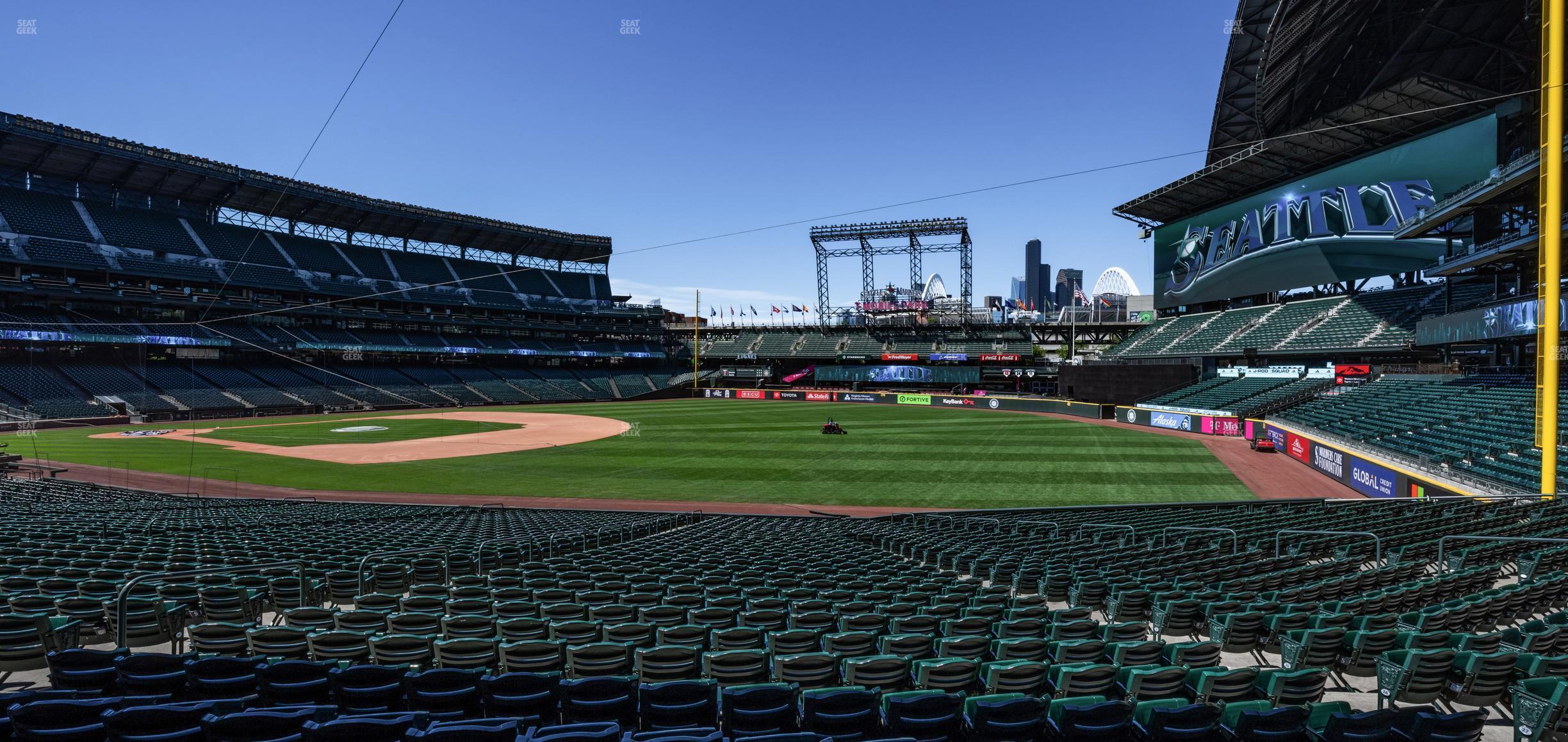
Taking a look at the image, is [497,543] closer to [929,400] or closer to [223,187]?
[929,400]

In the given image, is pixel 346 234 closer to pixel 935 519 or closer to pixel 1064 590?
pixel 935 519

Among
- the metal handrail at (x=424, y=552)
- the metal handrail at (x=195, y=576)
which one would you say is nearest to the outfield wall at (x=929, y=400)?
the metal handrail at (x=424, y=552)


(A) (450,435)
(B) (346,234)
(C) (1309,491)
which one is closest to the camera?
(C) (1309,491)

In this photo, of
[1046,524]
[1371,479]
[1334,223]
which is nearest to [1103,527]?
[1046,524]

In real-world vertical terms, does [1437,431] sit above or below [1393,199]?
below

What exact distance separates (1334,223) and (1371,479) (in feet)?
117

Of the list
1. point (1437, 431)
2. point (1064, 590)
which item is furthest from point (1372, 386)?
point (1064, 590)

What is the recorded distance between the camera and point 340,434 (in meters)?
47.1

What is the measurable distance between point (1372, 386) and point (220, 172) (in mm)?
93700

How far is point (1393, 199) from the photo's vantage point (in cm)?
4675

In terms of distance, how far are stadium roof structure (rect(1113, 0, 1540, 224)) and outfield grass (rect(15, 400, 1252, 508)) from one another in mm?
18891

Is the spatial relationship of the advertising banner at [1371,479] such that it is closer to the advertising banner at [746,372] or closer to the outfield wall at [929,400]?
the outfield wall at [929,400]

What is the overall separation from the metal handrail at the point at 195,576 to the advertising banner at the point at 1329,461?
110 feet

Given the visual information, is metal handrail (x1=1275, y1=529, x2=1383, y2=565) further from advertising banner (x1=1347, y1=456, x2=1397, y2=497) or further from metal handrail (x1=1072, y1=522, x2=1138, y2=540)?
advertising banner (x1=1347, y1=456, x2=1397, y2=497)
